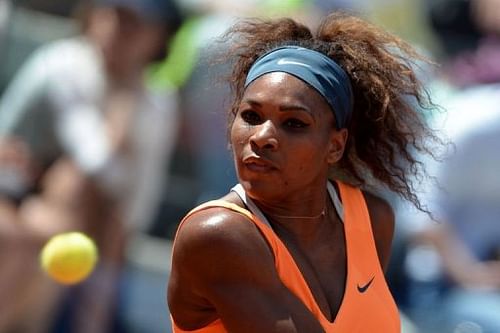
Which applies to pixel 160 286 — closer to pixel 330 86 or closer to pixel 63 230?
pixel 63 230

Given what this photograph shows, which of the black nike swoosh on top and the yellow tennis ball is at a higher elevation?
the black nike swoosh on top

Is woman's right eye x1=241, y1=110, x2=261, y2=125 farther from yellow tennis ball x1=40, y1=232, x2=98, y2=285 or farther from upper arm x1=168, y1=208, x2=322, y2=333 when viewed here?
yellow tennis ball x1=40, y1=232, x2=98, y2=285

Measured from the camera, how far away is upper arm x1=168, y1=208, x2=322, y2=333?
258 cm

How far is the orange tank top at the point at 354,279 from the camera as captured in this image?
8.70ft

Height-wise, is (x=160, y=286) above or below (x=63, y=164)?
below

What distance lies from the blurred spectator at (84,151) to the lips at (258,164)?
2.62 m

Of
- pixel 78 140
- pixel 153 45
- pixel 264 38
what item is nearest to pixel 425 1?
pixel 153 45

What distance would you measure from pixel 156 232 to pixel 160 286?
31 cm

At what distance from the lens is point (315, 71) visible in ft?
8.82

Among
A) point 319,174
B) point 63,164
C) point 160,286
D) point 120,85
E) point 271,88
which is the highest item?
point 271,88

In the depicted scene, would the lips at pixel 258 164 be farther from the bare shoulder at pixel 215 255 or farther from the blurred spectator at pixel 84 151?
the blurred spectator at pixel 84 151

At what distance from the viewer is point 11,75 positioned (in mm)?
5637

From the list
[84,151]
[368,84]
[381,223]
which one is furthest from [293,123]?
[84,151]

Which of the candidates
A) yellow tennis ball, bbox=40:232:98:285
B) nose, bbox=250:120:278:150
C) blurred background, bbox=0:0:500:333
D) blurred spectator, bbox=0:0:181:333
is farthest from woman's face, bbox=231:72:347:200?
blurred spectator, bbox=0:0:181:333
